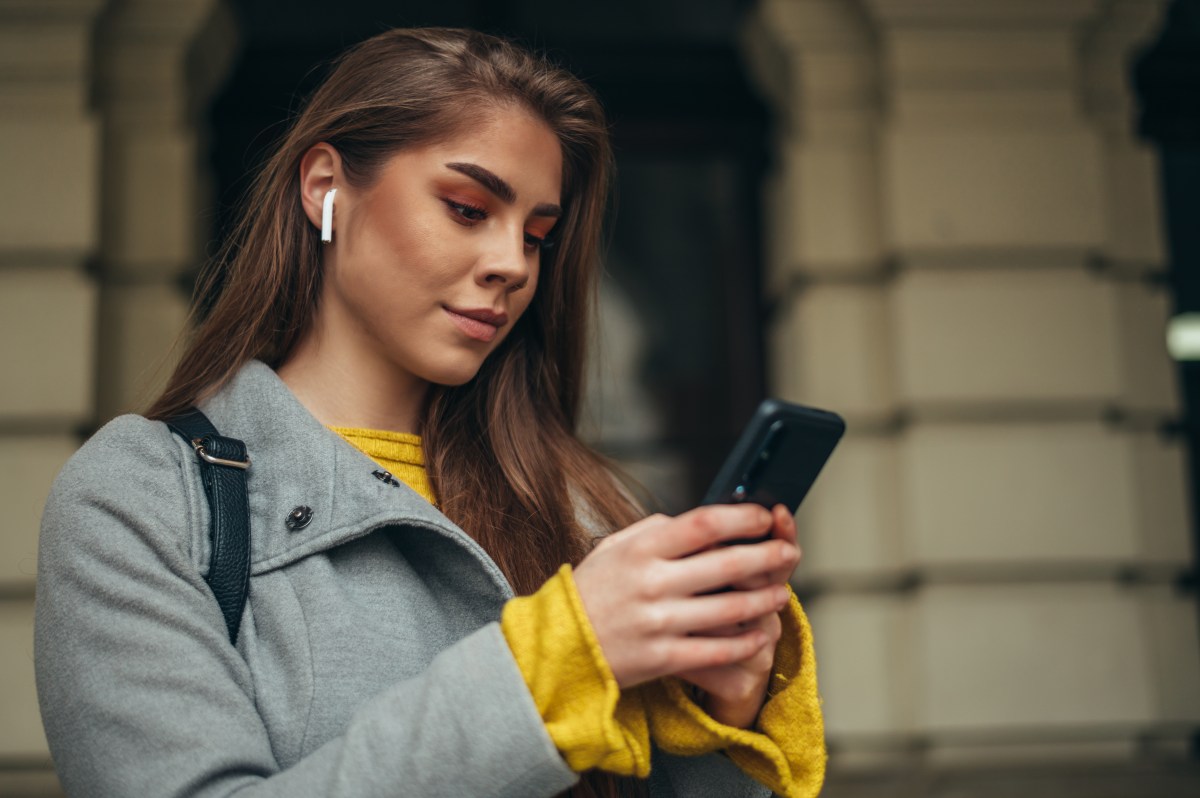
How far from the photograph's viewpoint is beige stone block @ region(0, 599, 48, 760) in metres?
3.32

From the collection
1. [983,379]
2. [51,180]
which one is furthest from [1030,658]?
[51,180]

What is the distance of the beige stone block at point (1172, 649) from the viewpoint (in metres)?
3.79

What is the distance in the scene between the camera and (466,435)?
68.1 inches

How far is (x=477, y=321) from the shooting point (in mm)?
1561

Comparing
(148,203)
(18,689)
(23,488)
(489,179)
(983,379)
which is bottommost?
(18,689)

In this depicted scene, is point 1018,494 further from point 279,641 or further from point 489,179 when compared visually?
point 279,641

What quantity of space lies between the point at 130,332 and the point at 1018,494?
2881 mm

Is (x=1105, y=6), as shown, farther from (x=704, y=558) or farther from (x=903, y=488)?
(x=704, y=558)

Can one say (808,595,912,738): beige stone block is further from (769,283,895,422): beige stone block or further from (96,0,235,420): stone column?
(96,0,235,420): stone column

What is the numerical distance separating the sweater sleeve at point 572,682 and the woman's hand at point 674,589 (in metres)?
0.02

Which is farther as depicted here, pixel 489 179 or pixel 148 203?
pixel 148 203

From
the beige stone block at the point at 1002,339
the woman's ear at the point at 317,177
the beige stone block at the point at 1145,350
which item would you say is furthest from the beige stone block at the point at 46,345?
the beige stone block at the point at 1145,350

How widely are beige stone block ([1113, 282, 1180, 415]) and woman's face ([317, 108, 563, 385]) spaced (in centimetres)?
299

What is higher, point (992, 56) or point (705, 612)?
point (992, 56)
